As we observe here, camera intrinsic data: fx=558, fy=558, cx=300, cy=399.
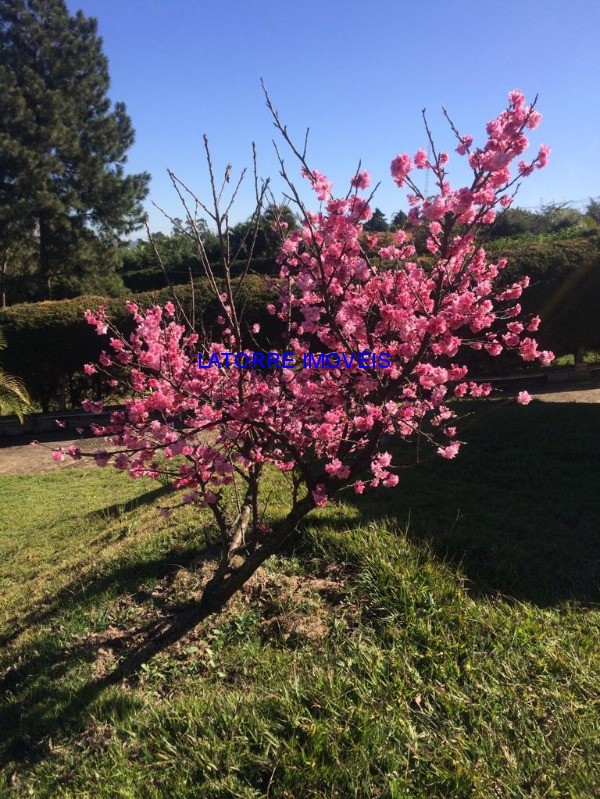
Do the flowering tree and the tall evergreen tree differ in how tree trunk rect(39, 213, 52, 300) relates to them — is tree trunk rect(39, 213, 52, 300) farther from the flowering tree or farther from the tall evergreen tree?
the flowering tree

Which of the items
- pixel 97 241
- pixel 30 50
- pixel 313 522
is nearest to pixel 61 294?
pixel 97 241

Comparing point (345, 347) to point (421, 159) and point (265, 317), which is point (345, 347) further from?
point (265, 317)

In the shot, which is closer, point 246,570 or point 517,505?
point 246,570

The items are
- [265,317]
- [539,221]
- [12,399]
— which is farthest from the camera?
[539,221]

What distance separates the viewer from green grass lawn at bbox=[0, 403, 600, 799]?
6.64ft

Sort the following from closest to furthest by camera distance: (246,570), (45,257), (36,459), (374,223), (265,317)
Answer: (246,570)
(374,223)
(36,459)
(265,317)
(45,257)

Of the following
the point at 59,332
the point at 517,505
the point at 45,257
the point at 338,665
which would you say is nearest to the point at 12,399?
the point at 59,332

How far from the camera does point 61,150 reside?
20.8 meters

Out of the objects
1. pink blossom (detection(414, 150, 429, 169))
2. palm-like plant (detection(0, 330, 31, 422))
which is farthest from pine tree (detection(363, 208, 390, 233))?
palm-like plant (detection(0, 330, 31, 422))

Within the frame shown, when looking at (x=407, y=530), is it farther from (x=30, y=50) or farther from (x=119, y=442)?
(x=30, y=50)

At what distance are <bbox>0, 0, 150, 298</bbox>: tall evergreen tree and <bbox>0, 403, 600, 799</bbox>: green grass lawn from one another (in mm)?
18962

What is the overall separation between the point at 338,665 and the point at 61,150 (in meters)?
23.0

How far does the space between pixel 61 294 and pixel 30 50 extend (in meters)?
9.15

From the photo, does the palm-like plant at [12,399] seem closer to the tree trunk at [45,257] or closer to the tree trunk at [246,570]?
the tree trunk at [246,570]
